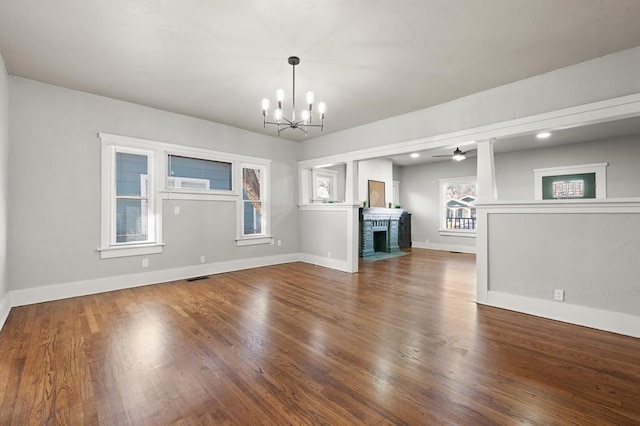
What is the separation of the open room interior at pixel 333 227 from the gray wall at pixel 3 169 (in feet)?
0.22

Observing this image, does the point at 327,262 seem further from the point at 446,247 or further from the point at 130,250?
the point at 446,247

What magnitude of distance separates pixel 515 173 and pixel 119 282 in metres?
8.93

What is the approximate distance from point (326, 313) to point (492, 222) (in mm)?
2434

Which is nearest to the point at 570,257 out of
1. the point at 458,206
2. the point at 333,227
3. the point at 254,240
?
the point at 333,227

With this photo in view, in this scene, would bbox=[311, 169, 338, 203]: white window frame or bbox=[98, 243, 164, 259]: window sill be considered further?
bbox=[311, 169, 338, 203]: white window frame

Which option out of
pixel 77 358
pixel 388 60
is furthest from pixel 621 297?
pixel 77 358

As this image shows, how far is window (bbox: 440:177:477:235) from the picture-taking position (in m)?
8.46

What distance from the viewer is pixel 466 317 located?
10.4 feet

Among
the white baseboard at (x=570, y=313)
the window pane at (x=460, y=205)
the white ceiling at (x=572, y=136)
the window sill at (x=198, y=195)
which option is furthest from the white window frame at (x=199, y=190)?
the window pane at (x=460, y=205)

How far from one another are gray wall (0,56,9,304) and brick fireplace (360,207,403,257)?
634 centimetres

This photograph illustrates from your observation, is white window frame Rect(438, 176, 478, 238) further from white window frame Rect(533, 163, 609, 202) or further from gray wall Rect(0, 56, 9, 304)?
gray wall Rect(0, 56, 9, 304)

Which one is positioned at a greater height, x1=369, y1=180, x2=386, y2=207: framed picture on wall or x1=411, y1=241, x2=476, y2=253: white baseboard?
x1=369, y1=180, x2=386, y2=207: framed picture on wall

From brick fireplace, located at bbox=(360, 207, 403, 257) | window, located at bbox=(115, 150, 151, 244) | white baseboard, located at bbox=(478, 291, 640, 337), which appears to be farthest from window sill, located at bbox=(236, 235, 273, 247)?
white baseboard, located at bbox=(478, 291, 640, 337)

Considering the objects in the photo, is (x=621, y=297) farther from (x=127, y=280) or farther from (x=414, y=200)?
(x=414, y=200)
